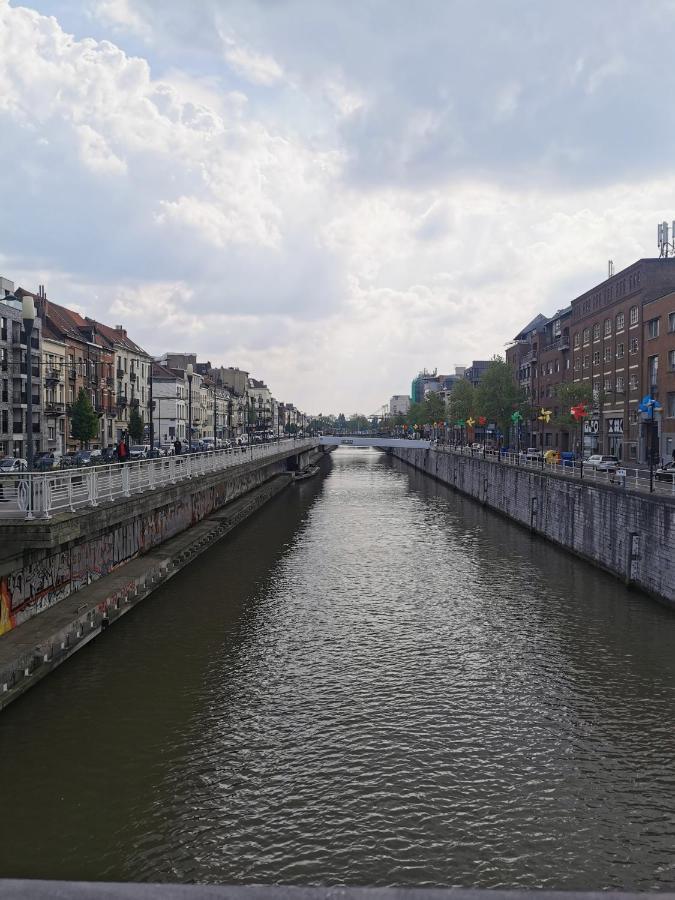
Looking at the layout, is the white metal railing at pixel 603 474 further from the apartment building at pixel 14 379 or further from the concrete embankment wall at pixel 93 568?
the apartment building at pixel 14 379

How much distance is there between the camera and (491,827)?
1080 cm

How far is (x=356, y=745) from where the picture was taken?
13.6m

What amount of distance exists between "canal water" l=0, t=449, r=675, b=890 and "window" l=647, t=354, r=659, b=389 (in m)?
37.9

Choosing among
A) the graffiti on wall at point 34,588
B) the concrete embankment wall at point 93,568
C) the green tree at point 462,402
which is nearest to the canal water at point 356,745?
the concrete embankment wall at point 93,568

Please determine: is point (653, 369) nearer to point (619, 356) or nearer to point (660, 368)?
point (660, 368)

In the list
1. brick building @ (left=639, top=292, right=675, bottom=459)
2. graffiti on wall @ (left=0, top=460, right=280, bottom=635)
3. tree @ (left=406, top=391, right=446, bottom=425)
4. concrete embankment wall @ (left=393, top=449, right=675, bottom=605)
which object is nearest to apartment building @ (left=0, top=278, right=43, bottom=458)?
graffiti on wall @ (left=0, top=460, right=280, bottom=635)

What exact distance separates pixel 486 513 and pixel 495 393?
33.6m

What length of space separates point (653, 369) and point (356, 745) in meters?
54.2

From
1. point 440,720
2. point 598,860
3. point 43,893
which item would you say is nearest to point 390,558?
point 440,720

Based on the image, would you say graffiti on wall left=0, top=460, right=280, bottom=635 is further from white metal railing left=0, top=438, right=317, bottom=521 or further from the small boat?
the small boat

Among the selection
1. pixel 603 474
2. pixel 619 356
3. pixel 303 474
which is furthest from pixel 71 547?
pixel 303 474

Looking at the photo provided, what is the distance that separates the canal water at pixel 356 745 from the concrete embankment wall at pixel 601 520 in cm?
159

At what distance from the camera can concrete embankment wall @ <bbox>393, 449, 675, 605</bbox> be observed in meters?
24.2

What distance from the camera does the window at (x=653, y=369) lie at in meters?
57.2
